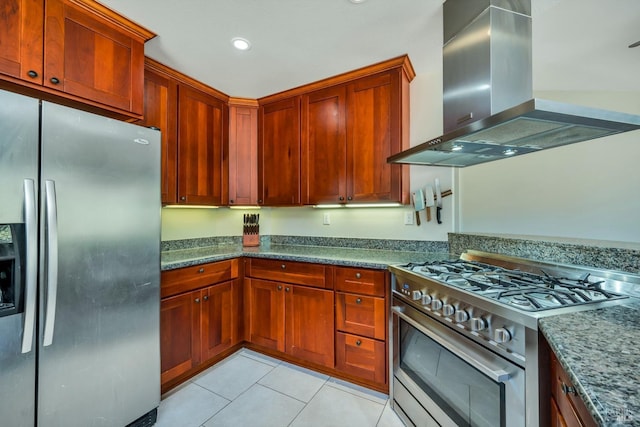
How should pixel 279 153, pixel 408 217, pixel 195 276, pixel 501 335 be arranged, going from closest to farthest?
pixel 501 335
pixel 195 276
pixel 408 217
pixel 279 153

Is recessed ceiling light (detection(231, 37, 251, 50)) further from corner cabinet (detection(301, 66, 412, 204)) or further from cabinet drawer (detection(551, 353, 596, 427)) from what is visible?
cabinet drawer (detection(551, 353, 596, 427))

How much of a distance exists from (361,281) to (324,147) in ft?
3.91

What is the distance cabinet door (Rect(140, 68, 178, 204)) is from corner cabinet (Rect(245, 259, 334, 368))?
2.89 ft

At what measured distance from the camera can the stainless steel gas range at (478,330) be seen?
0.96 metres

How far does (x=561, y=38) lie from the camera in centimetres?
180

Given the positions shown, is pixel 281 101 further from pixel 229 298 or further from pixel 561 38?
pixel 561 38

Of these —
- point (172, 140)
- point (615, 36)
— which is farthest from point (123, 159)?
point (615, 36)

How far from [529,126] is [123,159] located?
1.93m

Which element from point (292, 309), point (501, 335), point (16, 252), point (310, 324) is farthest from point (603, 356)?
point (16, 252)

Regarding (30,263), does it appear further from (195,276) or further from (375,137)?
(375,137)

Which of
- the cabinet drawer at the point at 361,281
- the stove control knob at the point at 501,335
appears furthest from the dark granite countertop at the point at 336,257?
the stove control knob at the point at 501,335

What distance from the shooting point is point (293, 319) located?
7.16 ft

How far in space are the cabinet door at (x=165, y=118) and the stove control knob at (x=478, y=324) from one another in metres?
2.11

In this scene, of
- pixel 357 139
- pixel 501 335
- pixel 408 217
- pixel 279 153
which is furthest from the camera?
pixel 279 153
